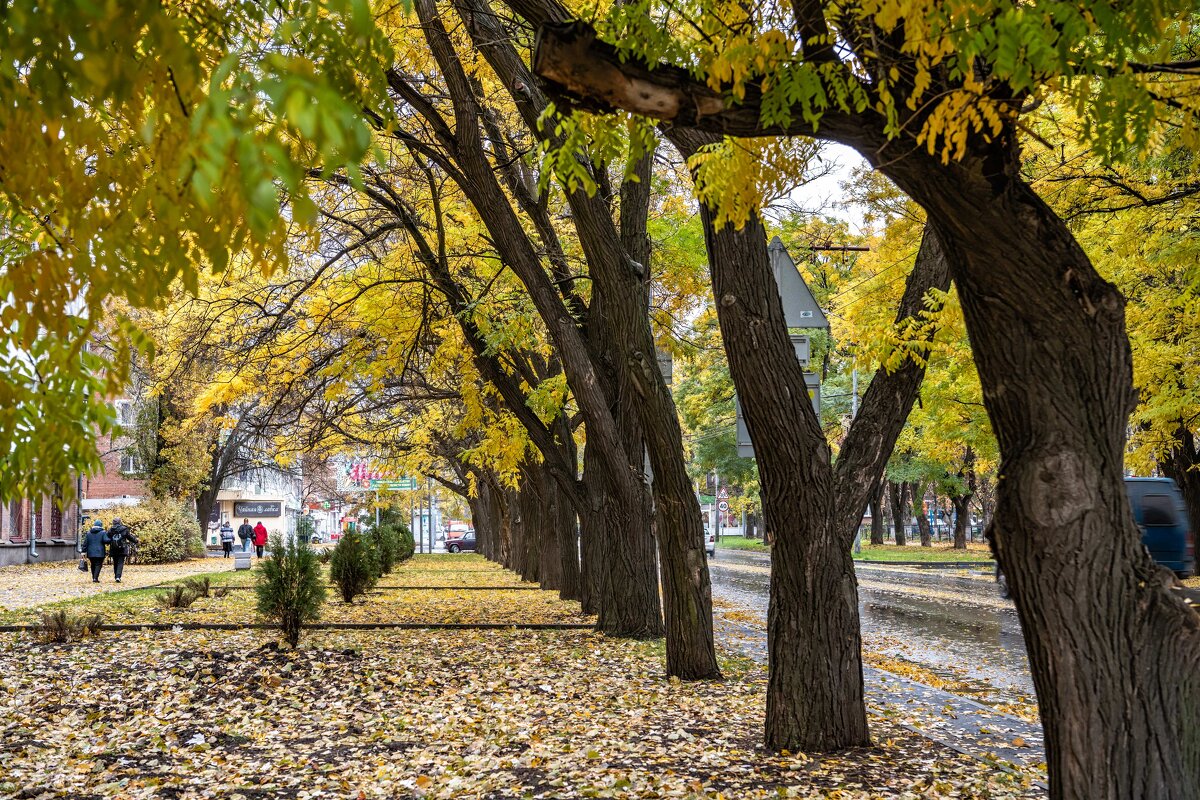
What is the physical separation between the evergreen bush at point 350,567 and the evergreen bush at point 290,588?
721cm

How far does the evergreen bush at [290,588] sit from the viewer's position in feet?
37.2

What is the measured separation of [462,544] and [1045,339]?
226ft

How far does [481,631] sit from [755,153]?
10.4 m

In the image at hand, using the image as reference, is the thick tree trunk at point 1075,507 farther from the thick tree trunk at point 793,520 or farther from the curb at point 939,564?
the curb at point 939,564

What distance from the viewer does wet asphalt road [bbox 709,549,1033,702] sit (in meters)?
11.0

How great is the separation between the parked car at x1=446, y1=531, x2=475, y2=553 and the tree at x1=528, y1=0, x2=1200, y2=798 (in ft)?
223

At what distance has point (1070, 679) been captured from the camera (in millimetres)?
3873

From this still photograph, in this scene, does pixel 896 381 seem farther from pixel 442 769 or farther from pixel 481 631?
pixel 481 631

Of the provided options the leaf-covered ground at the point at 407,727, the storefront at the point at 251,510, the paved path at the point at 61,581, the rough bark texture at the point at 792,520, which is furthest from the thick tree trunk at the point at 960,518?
the storefront at the point at 251,510

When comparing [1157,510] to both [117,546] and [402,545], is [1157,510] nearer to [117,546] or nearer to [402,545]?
[117,546]

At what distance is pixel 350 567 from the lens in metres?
19.0

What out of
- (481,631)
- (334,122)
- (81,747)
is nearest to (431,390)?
(481,631)

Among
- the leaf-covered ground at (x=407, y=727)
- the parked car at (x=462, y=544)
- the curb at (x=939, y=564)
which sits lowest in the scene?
the parked car at (x=462, y=544)

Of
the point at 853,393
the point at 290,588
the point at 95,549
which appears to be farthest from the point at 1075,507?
the point at 853,393
